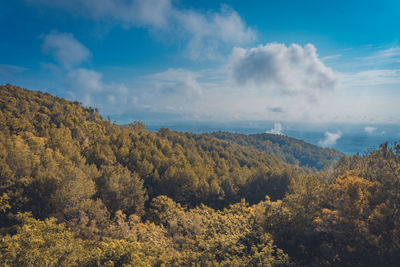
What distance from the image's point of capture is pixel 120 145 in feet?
217

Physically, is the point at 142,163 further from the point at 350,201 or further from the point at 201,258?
the point at 350,201

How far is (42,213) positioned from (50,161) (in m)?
8.88

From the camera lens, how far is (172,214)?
34.3 metres

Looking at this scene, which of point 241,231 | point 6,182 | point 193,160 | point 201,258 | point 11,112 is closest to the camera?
point 201,258

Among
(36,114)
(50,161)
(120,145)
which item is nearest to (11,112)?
(36,114)

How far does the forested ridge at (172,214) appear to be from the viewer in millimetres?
16875

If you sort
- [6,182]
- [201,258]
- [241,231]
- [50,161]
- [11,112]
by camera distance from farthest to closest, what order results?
[11,112]
[50,161]
[6,182]
[241,231]
[201,258]

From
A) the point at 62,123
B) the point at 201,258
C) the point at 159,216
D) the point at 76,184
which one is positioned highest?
the point at 62,123

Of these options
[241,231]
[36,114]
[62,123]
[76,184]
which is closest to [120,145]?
[62,123]

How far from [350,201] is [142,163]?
156ft

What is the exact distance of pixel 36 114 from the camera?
6209 centimetres

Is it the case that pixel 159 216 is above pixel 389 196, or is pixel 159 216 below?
below

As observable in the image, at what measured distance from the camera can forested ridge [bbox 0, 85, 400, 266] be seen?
16.9 meters

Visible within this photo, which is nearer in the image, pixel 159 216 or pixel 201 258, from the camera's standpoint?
pixel 201 258
